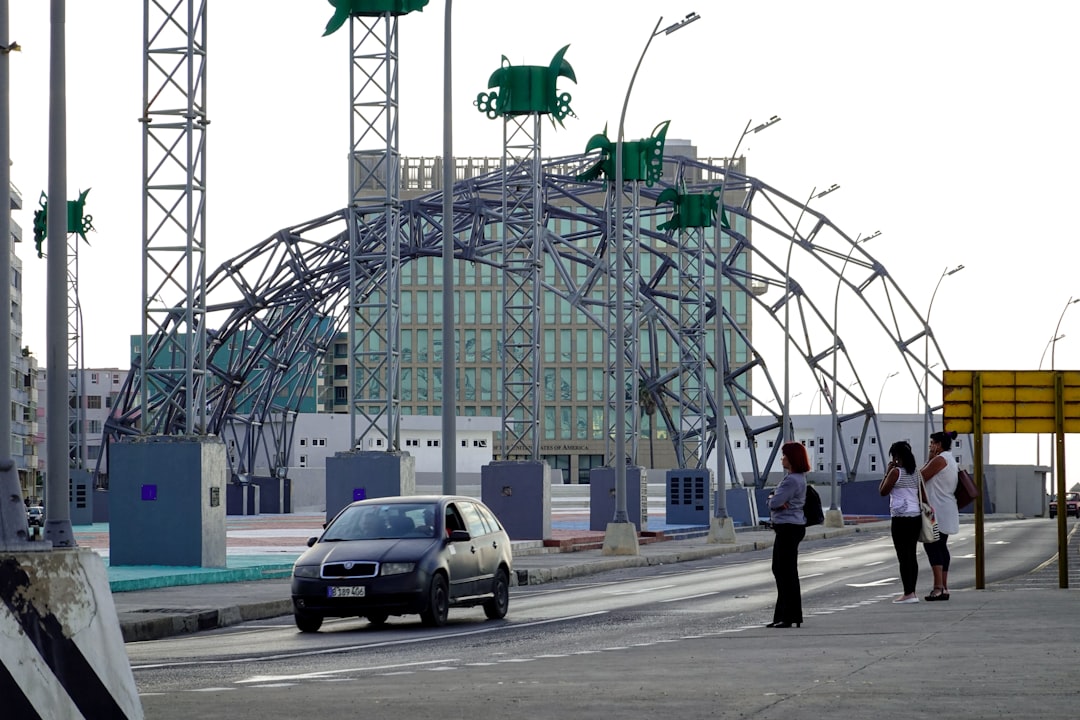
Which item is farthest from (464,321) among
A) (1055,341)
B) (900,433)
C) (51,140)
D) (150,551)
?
(51,140)

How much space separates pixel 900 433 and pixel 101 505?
9081 centimetres

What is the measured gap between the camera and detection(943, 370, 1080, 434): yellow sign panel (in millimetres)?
23391

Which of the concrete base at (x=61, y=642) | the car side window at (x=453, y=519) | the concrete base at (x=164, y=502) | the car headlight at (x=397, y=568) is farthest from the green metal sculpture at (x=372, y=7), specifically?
the concrete base at (x=61, y=642)

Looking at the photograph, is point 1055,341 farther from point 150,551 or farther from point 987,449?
point 150,551

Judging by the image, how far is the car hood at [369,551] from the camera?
749 inches

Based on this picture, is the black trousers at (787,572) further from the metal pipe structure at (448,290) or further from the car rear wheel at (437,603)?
the metal pipe structure at (448,290)

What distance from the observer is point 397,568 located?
19000 mm

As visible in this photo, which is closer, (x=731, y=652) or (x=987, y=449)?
(x=731, y=652)

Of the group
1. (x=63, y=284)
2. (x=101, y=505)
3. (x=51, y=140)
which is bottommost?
(x=101, y=505)

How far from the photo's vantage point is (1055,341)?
95.4 metres

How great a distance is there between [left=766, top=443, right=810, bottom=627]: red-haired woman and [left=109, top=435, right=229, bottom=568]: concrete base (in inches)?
556

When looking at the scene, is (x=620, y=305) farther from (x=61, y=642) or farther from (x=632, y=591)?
(x=61, y=642)

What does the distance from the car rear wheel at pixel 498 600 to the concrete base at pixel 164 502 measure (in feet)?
30.0

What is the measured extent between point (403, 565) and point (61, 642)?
12.1 meters
